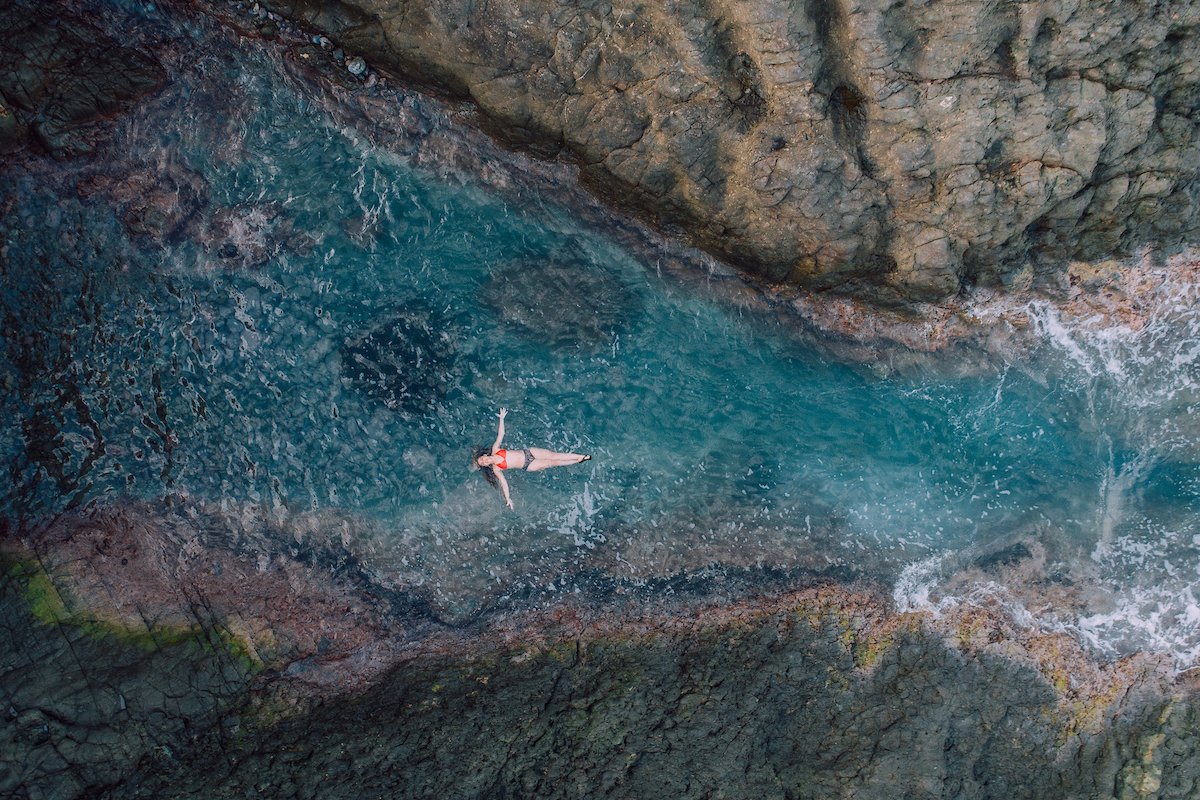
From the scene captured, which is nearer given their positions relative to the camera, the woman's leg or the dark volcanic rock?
the dark volcanic rock

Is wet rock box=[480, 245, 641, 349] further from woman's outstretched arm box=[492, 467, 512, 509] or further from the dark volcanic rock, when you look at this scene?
the dark volcanic rock

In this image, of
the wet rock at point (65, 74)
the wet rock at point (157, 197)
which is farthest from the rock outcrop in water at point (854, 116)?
the wet rock at point (157, 197)

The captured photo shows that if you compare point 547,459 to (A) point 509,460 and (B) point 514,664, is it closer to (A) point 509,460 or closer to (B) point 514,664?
(A) point 509,460

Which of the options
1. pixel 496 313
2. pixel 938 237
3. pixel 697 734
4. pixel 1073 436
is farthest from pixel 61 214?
pixel 1073 436

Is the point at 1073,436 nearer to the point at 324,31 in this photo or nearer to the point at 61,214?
the point at 324,31

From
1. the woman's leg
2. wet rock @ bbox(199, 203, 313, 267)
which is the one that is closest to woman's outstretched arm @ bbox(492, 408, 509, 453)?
the woman's leg
